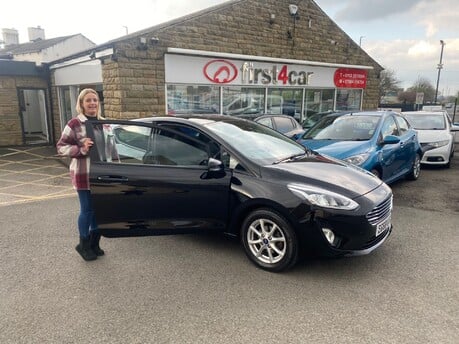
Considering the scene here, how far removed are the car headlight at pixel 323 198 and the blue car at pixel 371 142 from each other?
7.22 feet

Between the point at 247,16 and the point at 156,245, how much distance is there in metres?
9.10

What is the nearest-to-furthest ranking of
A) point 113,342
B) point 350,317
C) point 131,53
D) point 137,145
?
point 113,342, point 350,317, point 137,145, point 131,53

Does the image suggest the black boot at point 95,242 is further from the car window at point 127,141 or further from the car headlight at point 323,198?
the car headlight at point 323,198

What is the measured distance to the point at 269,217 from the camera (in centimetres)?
335

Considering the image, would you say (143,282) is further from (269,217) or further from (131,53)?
(131,53)

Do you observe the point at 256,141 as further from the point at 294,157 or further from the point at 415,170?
the point at 415,170

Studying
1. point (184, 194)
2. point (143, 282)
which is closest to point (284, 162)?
point (184, 194)

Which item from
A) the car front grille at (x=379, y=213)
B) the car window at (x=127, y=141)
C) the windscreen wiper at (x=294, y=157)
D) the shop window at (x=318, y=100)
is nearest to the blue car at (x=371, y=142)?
the windscreen wiper at (x=294, y=157)

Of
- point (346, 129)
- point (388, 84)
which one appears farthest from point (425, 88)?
point (346, 129)

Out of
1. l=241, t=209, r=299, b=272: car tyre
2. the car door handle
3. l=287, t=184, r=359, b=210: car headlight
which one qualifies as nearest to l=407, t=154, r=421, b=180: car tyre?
l=287, t=184, r=359, b=210: car headlight

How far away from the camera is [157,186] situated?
3678 millimetres

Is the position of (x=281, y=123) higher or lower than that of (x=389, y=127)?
lower

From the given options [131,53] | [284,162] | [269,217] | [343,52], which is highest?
[343,52]

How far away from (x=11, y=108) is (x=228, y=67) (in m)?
8.01
